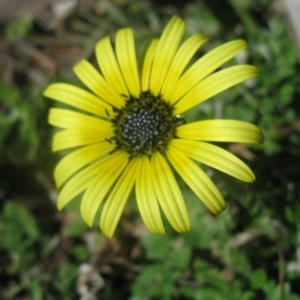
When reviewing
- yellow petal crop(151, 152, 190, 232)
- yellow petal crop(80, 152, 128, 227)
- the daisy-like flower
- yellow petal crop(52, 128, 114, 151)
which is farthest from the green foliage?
yellow petal crop(151, 152, 190, 232)

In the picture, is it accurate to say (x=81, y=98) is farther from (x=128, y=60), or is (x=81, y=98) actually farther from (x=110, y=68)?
(x=128, y=60)

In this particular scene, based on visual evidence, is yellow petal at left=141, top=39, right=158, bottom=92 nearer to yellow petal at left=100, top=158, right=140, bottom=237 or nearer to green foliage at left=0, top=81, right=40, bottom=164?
yellow petal at left=100, top=158, right=140, bottom=237

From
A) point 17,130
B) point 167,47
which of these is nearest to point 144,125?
point 167,47

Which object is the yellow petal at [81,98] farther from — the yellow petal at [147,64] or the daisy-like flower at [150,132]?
the yellow petal at [147,64]

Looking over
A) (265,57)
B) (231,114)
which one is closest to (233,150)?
(231,114)

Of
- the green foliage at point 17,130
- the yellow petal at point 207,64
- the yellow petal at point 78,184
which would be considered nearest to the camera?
the yellow petal at point 207,64

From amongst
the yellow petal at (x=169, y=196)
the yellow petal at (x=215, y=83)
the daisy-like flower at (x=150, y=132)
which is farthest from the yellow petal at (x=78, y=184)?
the yellow petal at (x=215, y=83)
